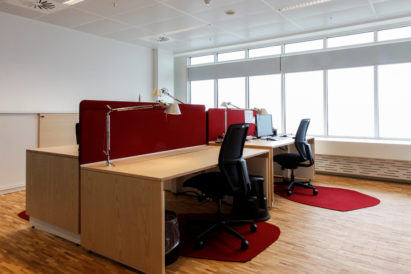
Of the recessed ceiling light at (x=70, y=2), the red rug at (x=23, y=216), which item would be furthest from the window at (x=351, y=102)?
the red rug at (x=23, y=216)

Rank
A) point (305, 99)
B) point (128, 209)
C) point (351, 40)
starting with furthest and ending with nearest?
point (305, 99) → point (351, 40) → point (128, 209)

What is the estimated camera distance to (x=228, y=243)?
2.65 metres

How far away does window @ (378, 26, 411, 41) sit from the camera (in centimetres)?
513

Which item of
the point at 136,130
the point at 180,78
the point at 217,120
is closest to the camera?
the point at 136,130

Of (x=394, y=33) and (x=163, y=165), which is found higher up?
(x=394, y=33)

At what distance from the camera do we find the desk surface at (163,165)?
2133mm

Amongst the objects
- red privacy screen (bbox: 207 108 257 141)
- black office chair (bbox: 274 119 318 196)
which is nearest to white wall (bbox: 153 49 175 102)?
red privacy screen (bbox: 207 108 257 141)

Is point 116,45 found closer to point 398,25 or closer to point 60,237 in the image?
point 60,237

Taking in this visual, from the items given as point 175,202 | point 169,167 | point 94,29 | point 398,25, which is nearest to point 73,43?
point 94,29

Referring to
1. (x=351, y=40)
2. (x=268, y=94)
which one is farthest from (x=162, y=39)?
(x=351, y=40)

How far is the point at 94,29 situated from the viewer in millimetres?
5453

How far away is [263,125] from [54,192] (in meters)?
3.14

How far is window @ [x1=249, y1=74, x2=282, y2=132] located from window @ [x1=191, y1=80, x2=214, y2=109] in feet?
3.67

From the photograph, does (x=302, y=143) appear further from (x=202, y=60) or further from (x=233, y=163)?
(x=202, y=60)
